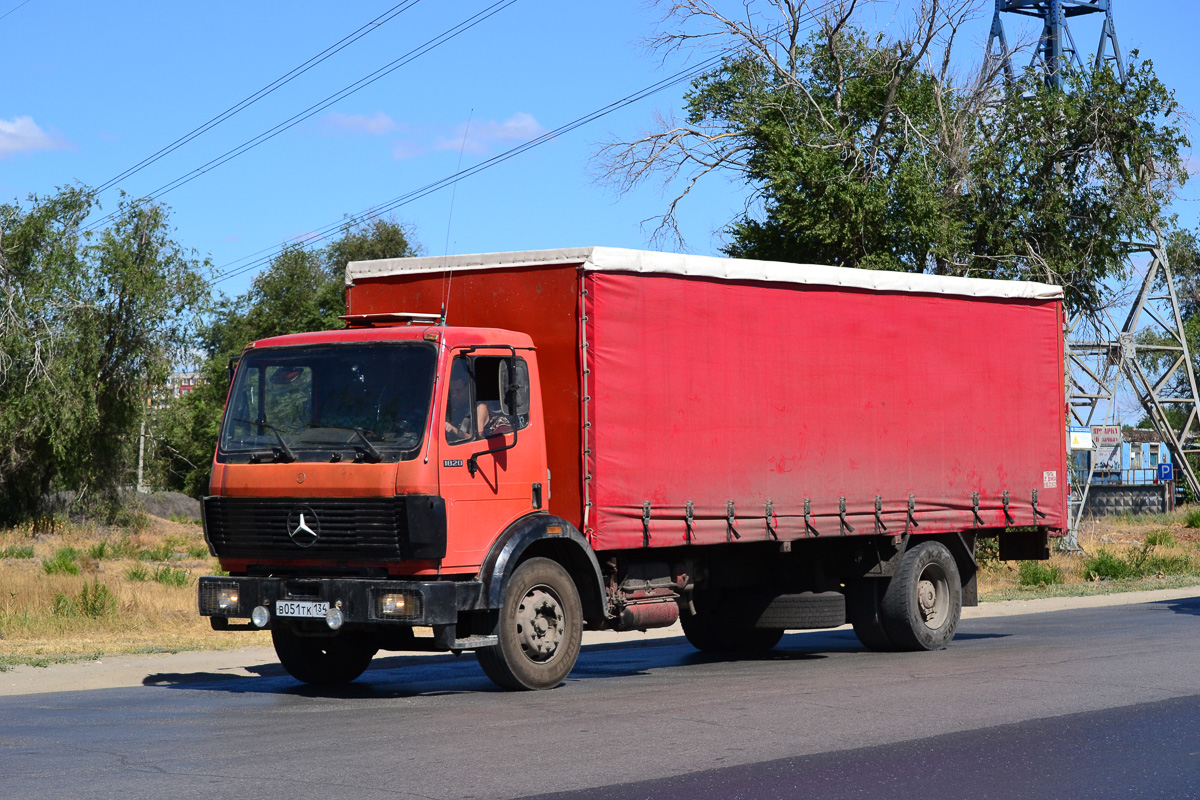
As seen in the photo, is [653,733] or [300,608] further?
[300,608]

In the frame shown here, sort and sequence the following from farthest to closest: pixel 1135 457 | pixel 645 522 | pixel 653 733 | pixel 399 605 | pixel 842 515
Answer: pixel 1135 457 → pixel 842 515 → pixel 645 522 → pixel 399 605 → pixel 653 733

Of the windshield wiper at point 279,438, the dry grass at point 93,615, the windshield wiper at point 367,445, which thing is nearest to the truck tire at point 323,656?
the windshield wiper at point 279,438

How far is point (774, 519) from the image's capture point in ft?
41.3

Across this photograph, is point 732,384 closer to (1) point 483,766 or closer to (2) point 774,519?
(2) point 774,519

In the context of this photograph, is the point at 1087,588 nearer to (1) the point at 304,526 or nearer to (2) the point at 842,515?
(2) the point at 842,515

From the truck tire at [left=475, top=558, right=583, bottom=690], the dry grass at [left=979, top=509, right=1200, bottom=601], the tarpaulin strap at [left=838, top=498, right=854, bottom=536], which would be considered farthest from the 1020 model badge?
the dry grass at [left=979, top=509, right=1200, bottom=601]

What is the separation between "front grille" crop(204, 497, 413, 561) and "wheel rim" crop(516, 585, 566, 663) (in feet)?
3.95

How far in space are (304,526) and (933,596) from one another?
7247 millimetres

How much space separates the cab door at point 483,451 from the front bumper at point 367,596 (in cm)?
25

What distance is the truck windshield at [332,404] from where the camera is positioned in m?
10.3

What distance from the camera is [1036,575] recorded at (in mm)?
25547

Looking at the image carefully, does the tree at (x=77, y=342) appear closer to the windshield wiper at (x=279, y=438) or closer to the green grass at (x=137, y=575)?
the green grass at (x=137, y=575)

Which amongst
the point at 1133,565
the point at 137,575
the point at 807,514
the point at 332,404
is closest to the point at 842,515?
the point at 807,514

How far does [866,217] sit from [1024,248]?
11.4 feet
